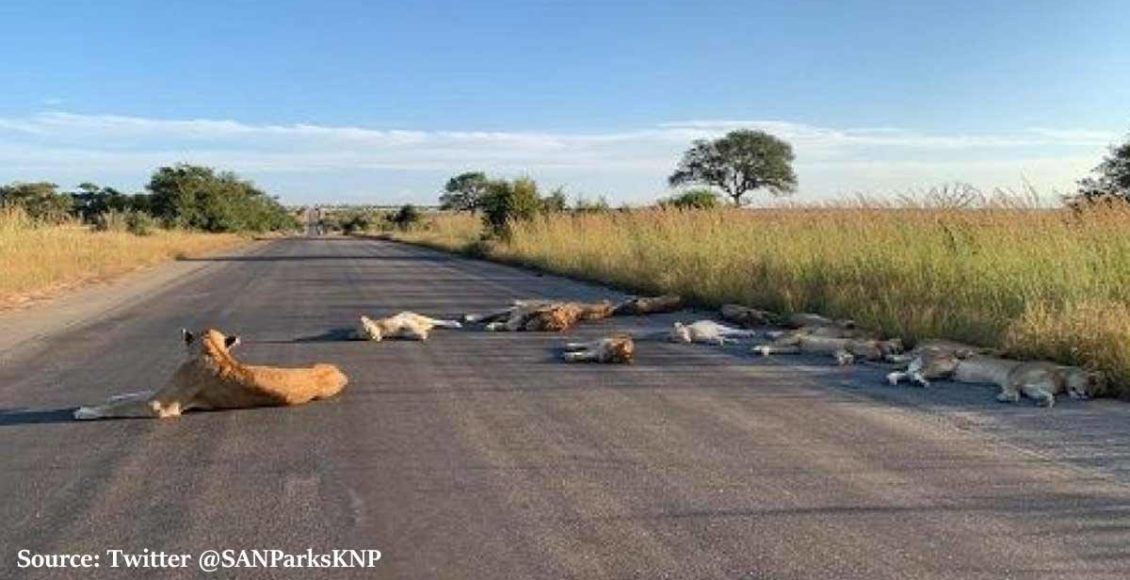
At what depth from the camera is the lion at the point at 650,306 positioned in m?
14.3

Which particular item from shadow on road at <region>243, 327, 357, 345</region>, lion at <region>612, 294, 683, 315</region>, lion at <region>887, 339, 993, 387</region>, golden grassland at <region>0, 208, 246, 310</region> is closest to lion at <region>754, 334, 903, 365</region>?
lion at <region>887, 339, 993, 387</region>

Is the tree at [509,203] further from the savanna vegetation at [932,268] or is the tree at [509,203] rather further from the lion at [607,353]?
the lion at [607,353]

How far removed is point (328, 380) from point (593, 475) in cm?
309

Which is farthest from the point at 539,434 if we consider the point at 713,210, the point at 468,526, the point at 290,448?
the point at 713,210

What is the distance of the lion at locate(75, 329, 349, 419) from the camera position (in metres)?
7.30

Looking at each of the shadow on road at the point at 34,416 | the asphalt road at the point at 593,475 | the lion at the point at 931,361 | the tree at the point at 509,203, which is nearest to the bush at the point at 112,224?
the tree at the point at 509,203

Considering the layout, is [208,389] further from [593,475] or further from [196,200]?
[196,200]

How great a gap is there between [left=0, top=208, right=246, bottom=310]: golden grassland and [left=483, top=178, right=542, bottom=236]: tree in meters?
12.7

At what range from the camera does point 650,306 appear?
1465 centimetres

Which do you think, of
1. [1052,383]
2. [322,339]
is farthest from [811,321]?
[322,339]

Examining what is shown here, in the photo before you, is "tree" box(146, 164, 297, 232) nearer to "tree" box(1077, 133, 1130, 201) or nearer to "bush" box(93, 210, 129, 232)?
"bush" box(93, 210, 129, 232)

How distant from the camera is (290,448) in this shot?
6.35 metres

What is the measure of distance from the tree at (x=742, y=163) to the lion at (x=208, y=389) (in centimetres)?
5828

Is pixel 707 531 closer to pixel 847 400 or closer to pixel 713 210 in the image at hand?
pixel 847 400
